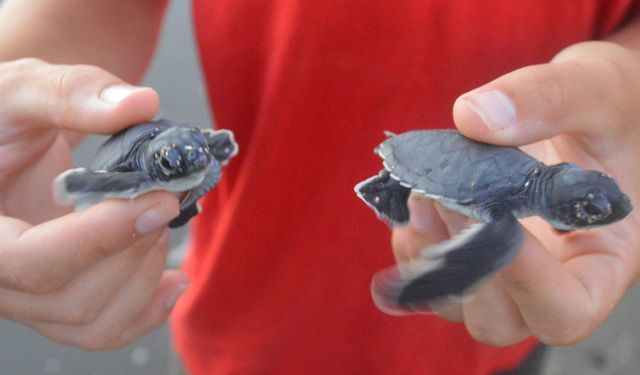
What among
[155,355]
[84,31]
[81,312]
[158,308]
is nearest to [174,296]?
[158,308]

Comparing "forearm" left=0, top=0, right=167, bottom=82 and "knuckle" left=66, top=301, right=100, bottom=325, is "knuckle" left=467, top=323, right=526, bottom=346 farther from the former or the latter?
"forearm" left=0, top=0, right=167, bottom=82

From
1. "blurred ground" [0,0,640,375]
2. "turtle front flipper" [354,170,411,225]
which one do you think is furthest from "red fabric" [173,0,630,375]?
"blurred ground" [0,0,640,375]

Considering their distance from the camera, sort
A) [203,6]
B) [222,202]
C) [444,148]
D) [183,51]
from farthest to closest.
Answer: [183,51]
[222,202]
[203,6]
[444,148]

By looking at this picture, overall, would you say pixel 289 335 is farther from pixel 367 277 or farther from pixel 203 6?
pixel 203 6

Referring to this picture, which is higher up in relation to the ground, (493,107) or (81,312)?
(493,107)

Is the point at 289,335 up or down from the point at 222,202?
down

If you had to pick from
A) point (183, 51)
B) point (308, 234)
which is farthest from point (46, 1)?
point (183, 51)

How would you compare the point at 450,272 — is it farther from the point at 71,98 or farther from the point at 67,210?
the point at 67,210
